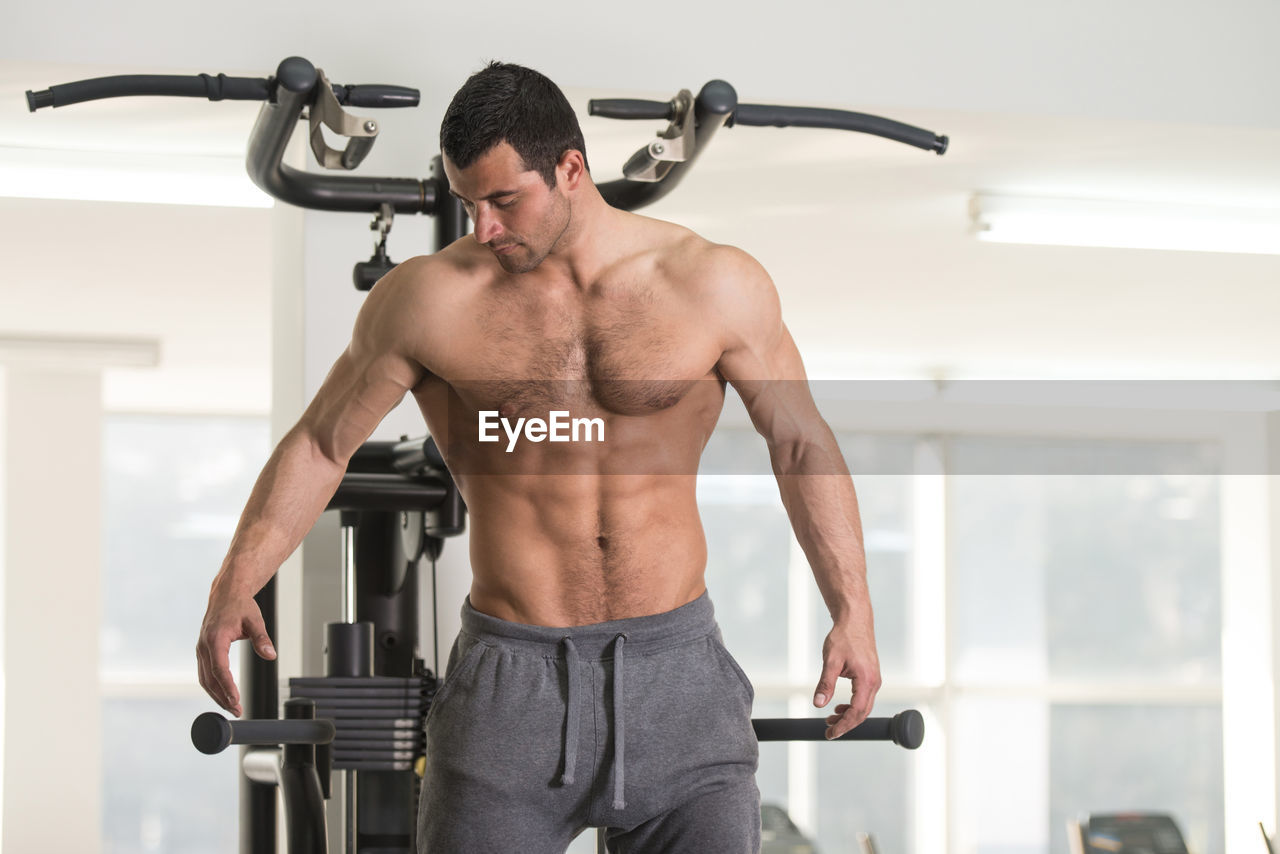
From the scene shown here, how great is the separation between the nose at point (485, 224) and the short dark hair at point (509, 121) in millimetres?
57

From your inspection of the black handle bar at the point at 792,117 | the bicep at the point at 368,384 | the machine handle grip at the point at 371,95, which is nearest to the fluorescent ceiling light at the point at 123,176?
the machine handle grip at the point at 371,95

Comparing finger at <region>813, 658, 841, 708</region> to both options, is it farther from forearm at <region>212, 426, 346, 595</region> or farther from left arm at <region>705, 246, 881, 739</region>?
forearm at <region>212, 426, 346, 595</region>

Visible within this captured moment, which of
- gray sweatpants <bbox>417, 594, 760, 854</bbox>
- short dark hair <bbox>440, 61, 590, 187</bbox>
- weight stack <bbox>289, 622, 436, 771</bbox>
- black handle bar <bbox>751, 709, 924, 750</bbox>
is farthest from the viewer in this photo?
weight stack <bbox>289, 622, 436, 771</bbox>

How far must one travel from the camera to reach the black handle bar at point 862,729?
1.82 meters

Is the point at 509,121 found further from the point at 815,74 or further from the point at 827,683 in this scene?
the point at 815,74

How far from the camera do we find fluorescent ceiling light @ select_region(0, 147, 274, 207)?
331cm

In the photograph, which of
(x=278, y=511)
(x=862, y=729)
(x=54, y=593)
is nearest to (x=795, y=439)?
(x=862, y=729)

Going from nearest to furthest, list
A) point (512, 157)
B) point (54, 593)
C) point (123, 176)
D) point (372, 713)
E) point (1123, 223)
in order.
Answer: point (512, 157), point (372, 713), point (123, 176), point (1123, 223), point (54, 593)

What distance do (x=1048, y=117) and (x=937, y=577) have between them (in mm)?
5839

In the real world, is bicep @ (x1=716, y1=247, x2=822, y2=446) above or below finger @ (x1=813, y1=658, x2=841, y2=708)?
above

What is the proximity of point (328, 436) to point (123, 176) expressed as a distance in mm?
2054

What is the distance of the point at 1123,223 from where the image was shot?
384cm

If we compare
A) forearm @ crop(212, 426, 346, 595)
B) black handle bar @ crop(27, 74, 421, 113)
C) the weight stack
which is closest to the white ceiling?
black handle bar @ crop(27, 74, 421, 113)

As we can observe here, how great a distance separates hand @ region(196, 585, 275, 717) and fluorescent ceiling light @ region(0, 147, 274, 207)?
2.03m
